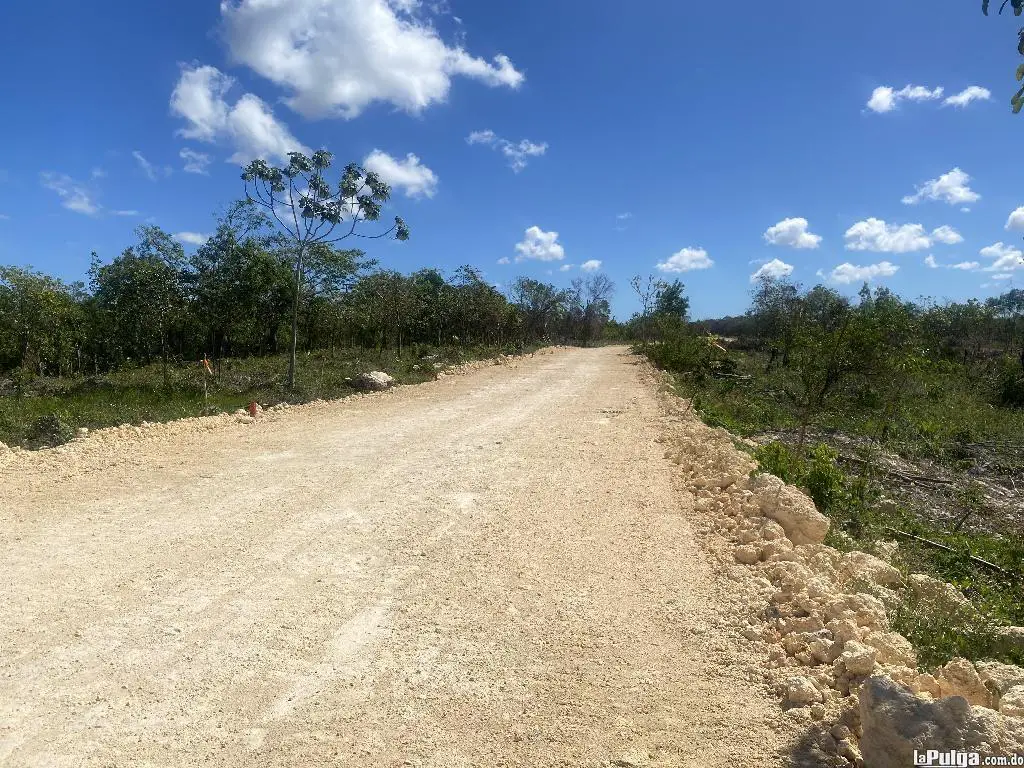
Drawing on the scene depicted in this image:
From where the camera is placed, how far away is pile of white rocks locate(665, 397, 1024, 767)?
8.70ft

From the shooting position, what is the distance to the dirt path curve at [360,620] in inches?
120

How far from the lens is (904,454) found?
11.5 metres

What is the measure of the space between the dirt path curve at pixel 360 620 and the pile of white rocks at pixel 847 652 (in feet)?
0.86

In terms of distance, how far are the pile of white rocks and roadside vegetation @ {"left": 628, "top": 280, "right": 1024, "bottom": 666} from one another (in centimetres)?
39

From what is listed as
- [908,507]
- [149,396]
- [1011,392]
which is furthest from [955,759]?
[1011,392]

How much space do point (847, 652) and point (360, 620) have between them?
9.98 feet

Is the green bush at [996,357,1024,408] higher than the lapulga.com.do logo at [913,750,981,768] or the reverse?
higher

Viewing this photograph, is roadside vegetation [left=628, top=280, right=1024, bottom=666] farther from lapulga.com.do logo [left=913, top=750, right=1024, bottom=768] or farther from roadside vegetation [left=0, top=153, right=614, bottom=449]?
roadside vegetation [left=0, top=153, right=614, bottom=449]

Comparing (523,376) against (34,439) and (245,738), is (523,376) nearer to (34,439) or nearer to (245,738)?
(34,439)

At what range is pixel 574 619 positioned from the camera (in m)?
4.33

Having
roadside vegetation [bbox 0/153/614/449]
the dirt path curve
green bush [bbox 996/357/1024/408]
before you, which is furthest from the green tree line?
green bush [bbox 996/357/1024/408]

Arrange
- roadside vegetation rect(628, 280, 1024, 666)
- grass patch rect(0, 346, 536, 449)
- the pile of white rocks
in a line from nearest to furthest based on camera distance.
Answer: the pile of white rocks, roadside vegetation rect(628, 280, 1024, 666), grass patch rect(0, 346, 536, 449)

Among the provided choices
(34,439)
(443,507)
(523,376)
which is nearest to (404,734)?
(443,507)

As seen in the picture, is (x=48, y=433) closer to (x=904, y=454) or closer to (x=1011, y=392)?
(x=904, y=454)
